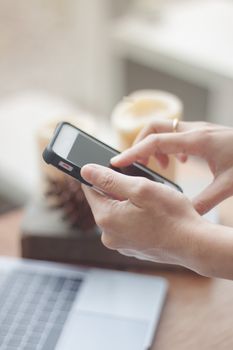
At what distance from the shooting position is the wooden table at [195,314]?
774mm

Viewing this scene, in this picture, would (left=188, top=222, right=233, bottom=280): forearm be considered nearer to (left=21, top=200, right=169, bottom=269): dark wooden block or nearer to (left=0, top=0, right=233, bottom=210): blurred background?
(left=21, top=200, right=169, bottom=269): dark wooden block

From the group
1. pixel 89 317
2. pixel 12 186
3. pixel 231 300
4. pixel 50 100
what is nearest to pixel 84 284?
pixel 89 317

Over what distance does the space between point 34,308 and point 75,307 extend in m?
0.05

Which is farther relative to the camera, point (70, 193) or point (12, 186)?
point (12, 186)

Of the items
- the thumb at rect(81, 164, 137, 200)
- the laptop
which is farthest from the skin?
the laptop

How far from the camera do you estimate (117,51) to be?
2.08 meters

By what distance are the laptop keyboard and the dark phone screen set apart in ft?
0.59

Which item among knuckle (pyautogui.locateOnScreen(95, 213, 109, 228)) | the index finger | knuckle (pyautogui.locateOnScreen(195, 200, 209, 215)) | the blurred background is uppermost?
the index finger

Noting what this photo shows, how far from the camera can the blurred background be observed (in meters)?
1.85

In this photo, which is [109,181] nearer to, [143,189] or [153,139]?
[143,189]

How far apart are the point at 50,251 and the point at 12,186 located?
417 millimetres

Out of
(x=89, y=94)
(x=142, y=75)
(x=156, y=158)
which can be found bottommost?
(x=89, y=94)

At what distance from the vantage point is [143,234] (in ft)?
2.23

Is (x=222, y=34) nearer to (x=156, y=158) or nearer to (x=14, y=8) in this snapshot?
(x=14, y=8)
